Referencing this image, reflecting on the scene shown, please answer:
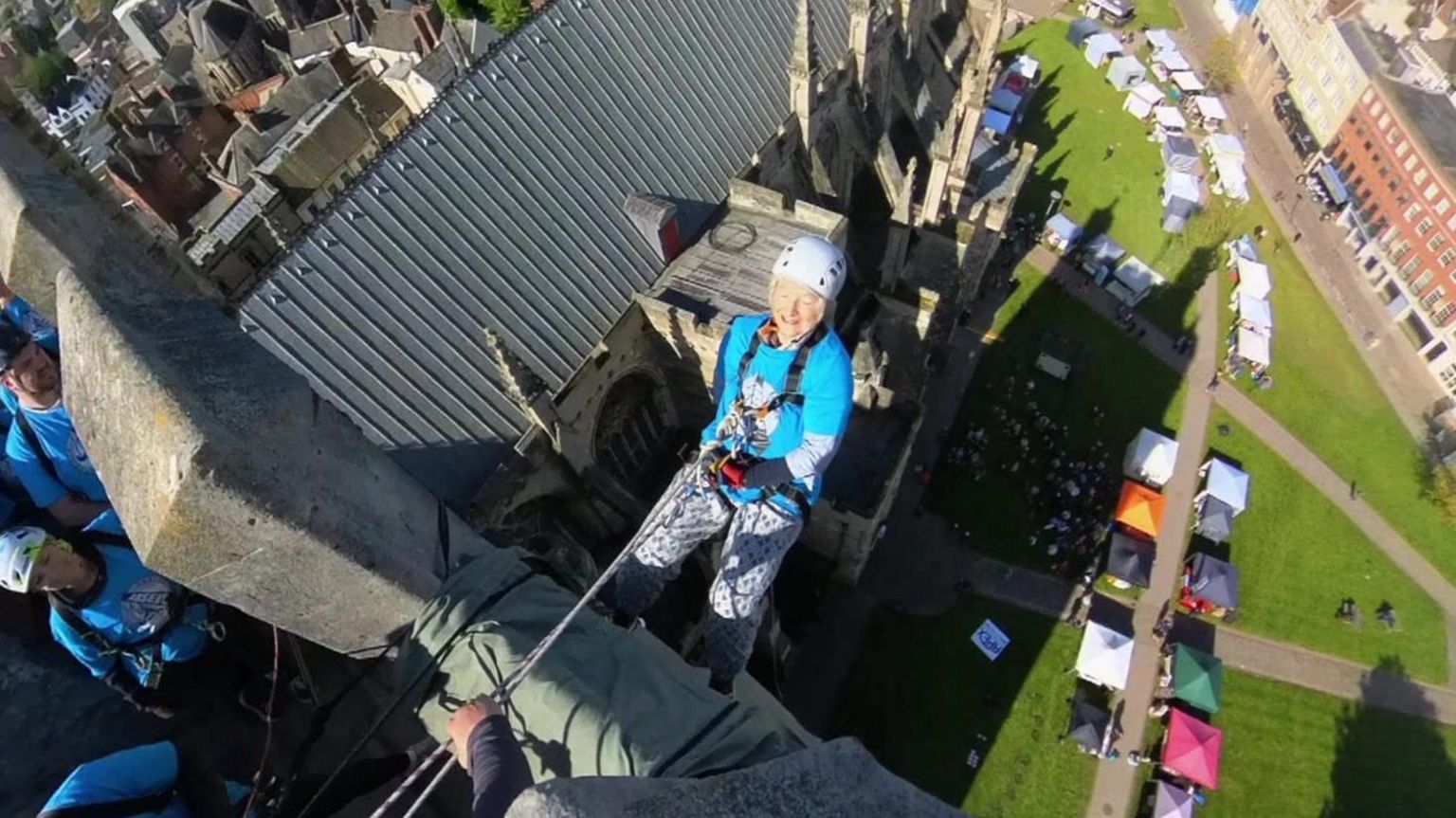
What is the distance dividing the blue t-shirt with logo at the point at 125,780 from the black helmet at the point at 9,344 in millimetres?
4640

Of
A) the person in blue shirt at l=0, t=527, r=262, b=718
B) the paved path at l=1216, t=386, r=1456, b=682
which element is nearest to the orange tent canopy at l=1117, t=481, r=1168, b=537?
the paved path at l=1216, t=386, r=1456, b=682

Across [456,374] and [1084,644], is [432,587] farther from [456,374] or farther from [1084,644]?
[1084,644]

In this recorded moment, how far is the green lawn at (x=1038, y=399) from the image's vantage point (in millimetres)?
30312

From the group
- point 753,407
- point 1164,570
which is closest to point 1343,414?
point 1164,570

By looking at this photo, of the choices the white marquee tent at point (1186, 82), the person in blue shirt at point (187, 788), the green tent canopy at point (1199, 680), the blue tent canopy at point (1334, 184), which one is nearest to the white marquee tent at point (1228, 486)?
the green tent canopy at point (1199, 680)

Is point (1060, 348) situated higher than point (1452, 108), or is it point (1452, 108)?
point (1452, 108)

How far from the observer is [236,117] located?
49750mm

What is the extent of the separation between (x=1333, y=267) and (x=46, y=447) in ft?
183

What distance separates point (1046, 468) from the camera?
3180 centimetres

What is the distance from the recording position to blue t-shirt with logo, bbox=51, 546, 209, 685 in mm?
6941

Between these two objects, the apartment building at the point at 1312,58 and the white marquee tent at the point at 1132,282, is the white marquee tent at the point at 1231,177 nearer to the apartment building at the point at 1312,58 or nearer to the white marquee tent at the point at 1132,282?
the apartment building at the point at 1312,58

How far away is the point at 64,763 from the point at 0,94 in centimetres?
654

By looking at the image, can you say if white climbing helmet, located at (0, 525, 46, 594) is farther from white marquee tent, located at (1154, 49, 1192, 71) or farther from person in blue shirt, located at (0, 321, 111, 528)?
white marquee tent, located at (1154, 49, 1192, 71)

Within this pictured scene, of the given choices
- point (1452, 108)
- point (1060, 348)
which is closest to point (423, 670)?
point (1060, 348)
